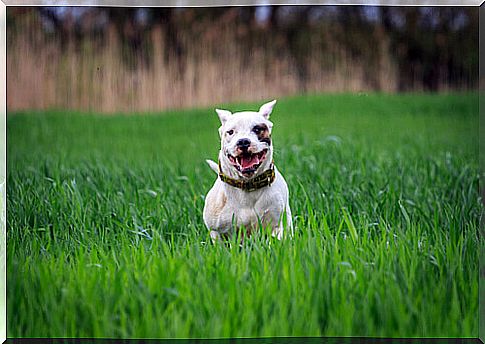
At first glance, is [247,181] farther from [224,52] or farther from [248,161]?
[224,52]

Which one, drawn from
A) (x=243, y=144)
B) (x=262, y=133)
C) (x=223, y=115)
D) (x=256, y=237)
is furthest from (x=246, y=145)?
(x=256, y=237)

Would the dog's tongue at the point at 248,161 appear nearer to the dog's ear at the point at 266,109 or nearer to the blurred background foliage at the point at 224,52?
the dog's ear at the point at 266,109

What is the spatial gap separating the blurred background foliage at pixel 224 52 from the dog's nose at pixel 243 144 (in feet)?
1.72

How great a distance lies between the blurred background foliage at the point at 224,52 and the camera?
3689 mm

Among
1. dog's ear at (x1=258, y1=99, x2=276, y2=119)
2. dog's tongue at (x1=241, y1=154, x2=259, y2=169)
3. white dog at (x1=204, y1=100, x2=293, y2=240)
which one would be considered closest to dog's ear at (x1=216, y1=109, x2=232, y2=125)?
white dog at (x1=204, y1=100, x2=293, y2=240)

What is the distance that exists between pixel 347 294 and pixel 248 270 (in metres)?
0.46

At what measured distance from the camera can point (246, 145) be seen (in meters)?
3.39

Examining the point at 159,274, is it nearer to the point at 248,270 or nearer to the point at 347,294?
the point at 248,270

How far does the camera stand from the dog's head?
11.2 ft

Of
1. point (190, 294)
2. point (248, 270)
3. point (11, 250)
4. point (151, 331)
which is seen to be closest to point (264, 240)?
point (248, 270)

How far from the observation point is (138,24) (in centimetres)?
375

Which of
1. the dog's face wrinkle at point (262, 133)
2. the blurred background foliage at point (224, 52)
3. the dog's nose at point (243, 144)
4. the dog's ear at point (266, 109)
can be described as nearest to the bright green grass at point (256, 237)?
the blurred background foliage at point (224, 52)

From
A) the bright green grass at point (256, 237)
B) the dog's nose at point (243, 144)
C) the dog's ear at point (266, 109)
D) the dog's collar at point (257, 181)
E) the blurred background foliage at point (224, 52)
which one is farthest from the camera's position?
the blurred background foliage at point (224, 52)

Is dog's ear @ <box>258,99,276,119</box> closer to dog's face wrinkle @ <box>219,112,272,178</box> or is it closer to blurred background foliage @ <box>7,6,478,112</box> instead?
dog's face wrinkle @ <box>219,112,272,178</box>
